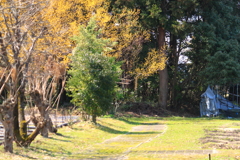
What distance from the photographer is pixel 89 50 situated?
75.8 feet

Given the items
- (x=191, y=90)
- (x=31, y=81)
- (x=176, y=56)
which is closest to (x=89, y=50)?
(x=31, y=81)

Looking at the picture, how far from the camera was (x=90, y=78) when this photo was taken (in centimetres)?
2239

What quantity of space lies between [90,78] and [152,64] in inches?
490

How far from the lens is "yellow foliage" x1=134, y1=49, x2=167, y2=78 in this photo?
33.9 m

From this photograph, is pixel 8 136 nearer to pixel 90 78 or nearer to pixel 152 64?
pixel 90 78

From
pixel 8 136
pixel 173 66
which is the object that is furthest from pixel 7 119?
pixel 173 66

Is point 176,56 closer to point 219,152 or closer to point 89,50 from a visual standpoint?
point 89,50

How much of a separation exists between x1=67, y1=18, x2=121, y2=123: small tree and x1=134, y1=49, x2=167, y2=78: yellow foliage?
11133 millimetres

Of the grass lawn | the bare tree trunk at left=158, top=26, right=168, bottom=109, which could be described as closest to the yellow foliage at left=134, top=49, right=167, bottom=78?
the bare tree trunk at left=158, top=26, right=168, bottom=109

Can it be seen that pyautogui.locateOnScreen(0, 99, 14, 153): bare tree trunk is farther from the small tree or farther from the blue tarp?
the blue tarp

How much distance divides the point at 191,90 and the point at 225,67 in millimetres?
8755

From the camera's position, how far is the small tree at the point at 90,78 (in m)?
22.4

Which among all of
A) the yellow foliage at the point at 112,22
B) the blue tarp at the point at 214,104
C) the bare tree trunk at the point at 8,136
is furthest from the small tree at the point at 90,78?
the blue tarp at the point at 214,104

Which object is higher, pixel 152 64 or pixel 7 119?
pixel 152 64
